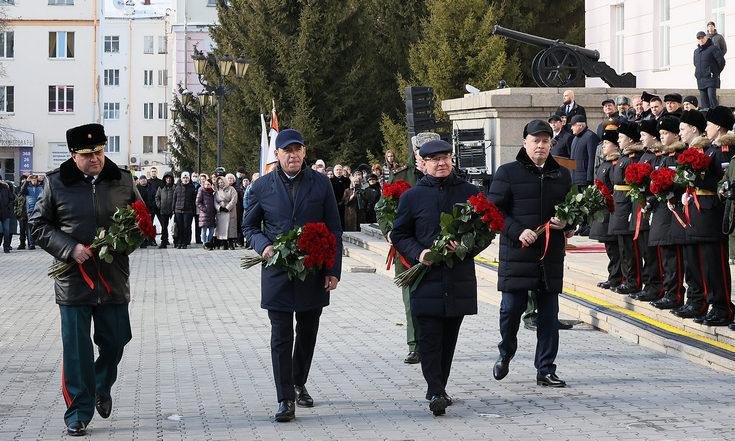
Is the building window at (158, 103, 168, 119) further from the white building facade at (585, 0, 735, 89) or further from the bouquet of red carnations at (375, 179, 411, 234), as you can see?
the bouquet of red carnations at (375, 179, 411, 234)

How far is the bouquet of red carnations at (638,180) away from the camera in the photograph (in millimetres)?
13414

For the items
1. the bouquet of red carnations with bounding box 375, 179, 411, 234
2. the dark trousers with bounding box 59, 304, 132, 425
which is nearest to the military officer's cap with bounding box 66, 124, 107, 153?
the dark trousers with bounding box 59, 304, 132, 425

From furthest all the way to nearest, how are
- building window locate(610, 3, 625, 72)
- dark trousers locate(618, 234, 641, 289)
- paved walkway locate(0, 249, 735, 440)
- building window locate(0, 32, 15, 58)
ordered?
building window locate(0, 32, 15, 58) → building window locate(610, 3, 625, 72) → dark trousers locate(618, 234, 641, 289) → paved walkway locate(0, 249, 735, 440)

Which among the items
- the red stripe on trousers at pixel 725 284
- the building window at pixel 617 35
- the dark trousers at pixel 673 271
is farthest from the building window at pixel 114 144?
the red stripe on trousers at pixel 725 284

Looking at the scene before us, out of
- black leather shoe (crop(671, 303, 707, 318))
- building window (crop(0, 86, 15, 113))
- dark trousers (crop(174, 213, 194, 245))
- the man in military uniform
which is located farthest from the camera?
building window (crop(0, 86, 15, 113))

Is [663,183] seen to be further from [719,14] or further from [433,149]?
[719,14]

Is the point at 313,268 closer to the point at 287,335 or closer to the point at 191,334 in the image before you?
the point at 287,335

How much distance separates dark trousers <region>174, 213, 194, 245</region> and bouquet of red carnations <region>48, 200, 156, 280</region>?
25.3 m

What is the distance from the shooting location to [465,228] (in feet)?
31.2

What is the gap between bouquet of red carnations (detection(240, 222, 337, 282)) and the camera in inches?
367

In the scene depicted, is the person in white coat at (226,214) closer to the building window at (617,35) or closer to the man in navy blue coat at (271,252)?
the building window at (617,35)

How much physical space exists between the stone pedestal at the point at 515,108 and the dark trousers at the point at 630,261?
7384 mm

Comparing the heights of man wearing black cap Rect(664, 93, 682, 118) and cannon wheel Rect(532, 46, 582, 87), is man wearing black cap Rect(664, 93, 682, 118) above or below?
below

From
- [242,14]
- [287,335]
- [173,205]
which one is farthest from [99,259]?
[242,14]
